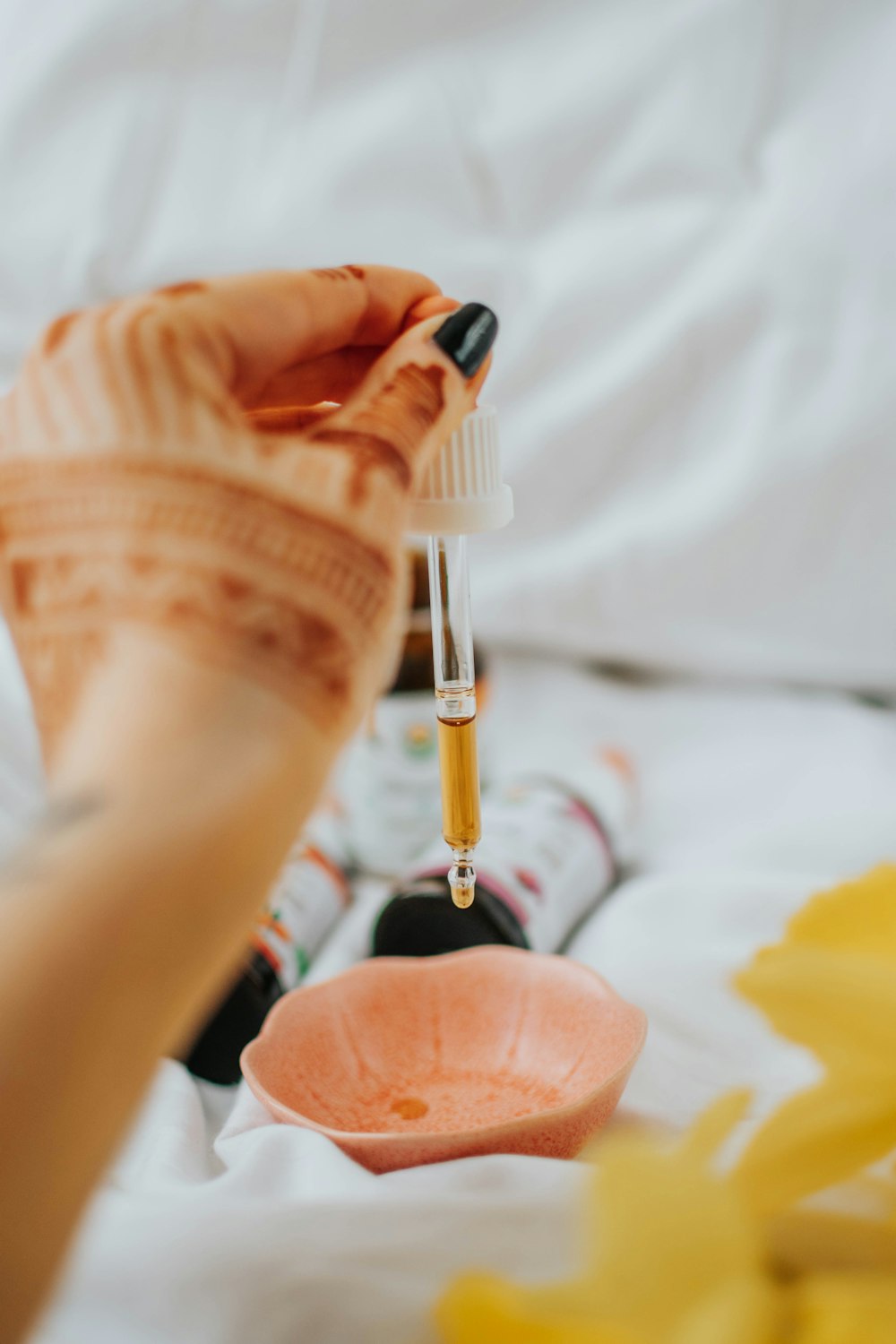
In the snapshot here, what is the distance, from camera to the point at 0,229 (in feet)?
2.90

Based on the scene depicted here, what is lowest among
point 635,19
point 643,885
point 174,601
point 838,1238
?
point 643,885

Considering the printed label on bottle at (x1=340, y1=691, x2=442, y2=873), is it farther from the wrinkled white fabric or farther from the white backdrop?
the white backdrop

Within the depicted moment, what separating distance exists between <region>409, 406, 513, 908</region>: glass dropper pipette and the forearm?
137 millimetres

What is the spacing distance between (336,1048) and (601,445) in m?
0.48

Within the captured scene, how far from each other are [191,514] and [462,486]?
0.41 ft

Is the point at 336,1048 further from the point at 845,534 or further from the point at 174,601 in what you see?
the point at 845,534

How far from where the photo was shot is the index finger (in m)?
0.30

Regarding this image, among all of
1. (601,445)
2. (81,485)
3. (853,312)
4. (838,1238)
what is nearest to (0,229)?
(601,445)

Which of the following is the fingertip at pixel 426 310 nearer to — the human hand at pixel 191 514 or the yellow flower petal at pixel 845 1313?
the human hand at pixel 191 514

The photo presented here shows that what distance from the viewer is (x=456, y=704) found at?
0.43 m

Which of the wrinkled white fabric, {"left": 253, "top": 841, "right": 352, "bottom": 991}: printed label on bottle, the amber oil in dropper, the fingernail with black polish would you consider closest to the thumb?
the fingernail with black polish

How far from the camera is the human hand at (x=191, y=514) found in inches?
10.4

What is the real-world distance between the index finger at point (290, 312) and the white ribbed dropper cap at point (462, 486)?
4 cm

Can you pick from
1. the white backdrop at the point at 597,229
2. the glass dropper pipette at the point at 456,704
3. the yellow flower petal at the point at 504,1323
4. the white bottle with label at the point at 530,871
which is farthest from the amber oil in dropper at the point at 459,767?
the white backdrop at the point at 597,229
